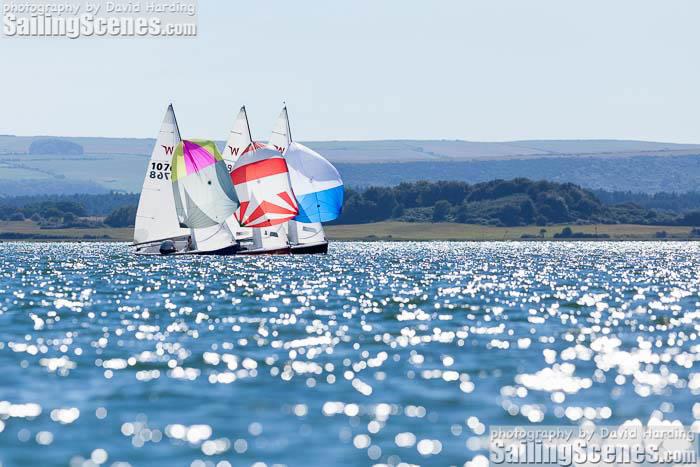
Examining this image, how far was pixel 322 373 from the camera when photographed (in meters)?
38.0

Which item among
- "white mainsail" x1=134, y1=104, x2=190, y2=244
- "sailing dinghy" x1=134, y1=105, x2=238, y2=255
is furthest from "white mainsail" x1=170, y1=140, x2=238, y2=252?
"white mainsail" x1=134, y1=104, x2=190, y2=244

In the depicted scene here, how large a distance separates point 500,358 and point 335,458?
15943 millimetres

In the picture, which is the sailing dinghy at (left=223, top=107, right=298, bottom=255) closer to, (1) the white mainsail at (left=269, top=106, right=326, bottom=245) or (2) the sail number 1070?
(1) the white mainsail at (left=269, top=106, right=326, bottom=245)

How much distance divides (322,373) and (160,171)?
92347mm

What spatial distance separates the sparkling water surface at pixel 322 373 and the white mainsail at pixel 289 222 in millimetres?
65886

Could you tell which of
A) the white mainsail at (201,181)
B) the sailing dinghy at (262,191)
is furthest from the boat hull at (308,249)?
the white mainsail at (201,181)

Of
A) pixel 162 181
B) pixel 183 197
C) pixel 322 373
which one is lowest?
pixel 183 197

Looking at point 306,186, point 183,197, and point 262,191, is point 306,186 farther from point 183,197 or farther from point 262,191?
point 183,197

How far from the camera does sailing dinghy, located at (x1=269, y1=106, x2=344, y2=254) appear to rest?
449 ft

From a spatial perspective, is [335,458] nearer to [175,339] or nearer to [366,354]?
[366,354]

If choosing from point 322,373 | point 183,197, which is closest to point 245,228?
point 183,197

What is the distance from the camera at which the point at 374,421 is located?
3031 centimetres

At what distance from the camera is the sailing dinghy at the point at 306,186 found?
137 metres

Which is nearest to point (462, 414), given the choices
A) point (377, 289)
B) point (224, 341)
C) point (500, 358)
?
point (500, 358)
